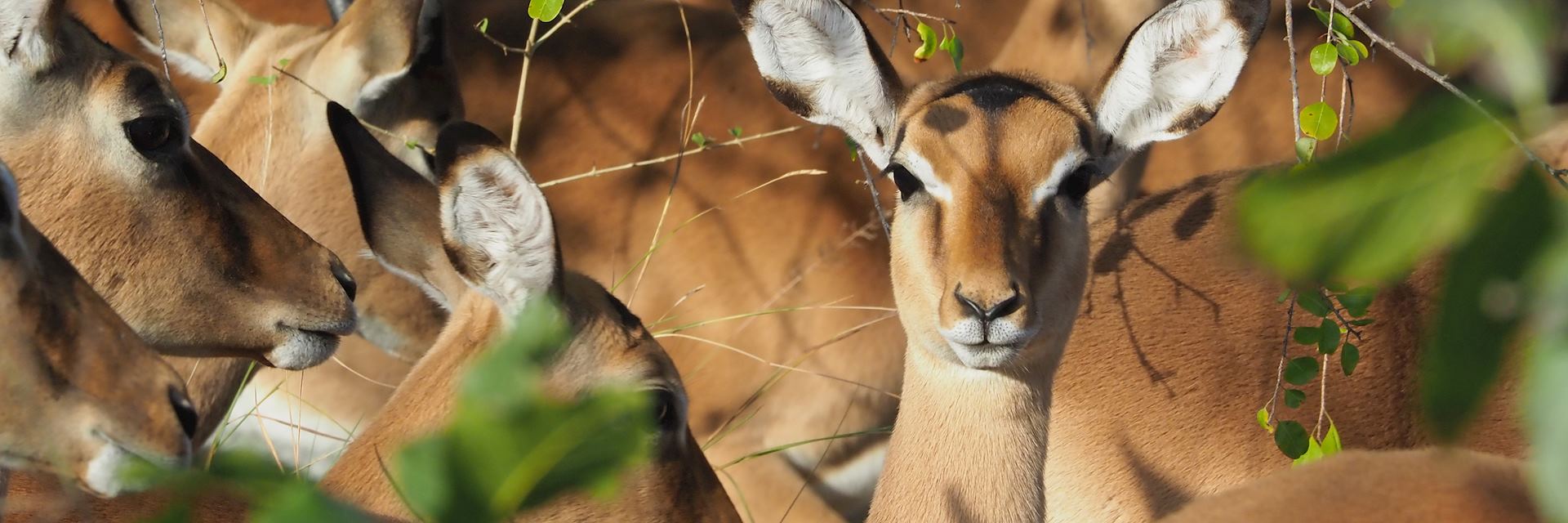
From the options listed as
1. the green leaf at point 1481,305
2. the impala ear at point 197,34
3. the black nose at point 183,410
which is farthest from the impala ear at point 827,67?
the green leaf at point 1481,305

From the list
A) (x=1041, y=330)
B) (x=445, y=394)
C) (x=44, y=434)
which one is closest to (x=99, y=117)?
(x=445, y=394)

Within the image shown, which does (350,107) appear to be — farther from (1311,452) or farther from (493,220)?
(1311,452)

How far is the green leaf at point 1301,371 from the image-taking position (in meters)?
2.48

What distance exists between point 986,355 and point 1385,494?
0.91 m

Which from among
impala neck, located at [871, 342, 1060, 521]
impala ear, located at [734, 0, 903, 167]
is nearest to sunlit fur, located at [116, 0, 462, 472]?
impala ear, located at [734, 0, 903, 167]

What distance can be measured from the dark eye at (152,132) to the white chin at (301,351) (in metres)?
0.42

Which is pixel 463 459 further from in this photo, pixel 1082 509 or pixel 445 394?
pixel 1082 509

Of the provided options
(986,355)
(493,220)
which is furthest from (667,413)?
(986,355)

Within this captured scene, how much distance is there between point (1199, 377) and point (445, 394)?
1706 mm

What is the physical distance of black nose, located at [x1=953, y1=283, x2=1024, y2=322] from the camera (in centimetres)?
237

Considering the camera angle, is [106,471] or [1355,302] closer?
[106,471]

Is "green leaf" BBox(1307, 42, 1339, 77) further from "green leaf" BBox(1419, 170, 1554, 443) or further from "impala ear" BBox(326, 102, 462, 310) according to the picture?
"green leaf" BBox(1419, 170, 1554, 443)

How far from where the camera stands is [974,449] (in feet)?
8.61

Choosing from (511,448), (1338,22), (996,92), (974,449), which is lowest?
(974,449)
